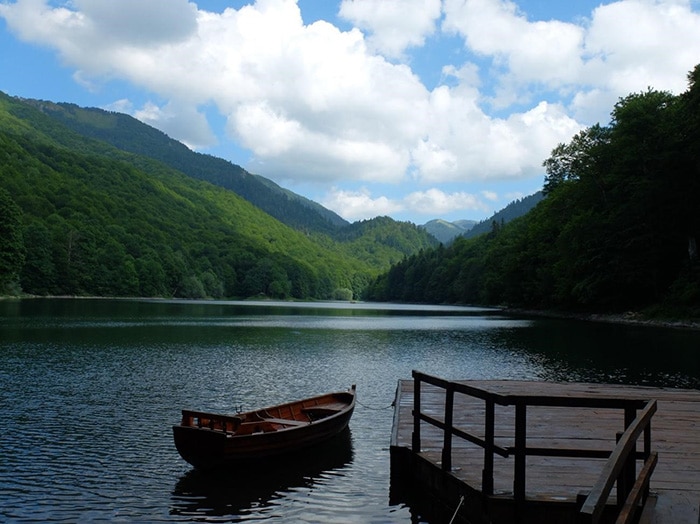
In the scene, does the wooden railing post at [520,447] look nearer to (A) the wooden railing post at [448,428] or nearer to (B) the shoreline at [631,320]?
(A) the wooden railing post at [448,428]

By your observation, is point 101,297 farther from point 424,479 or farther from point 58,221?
point 424,479

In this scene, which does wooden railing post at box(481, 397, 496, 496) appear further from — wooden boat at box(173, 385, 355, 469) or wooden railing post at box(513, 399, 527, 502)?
wooden boat at box(173, 385, 355, 469)

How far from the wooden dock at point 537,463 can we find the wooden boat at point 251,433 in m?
2.48

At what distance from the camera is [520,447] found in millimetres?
8945

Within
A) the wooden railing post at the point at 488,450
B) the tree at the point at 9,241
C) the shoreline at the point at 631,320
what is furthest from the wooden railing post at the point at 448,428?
the tree at the point at 9,241

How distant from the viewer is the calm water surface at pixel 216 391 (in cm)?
1309

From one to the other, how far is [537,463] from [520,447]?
315cm

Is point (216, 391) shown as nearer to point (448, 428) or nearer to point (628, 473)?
point (448, 428)

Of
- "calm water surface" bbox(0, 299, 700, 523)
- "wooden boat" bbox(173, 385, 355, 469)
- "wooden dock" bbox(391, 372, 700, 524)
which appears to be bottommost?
"calm water surface" bbox(0, 299, 700, 523)

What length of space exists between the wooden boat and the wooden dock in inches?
97.5

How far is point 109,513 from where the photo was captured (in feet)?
40.1

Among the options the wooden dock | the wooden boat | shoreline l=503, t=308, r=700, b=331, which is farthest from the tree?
the wooden dock

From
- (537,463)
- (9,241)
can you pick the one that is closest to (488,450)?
(537,463)

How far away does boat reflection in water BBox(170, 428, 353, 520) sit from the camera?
12.8 meters
